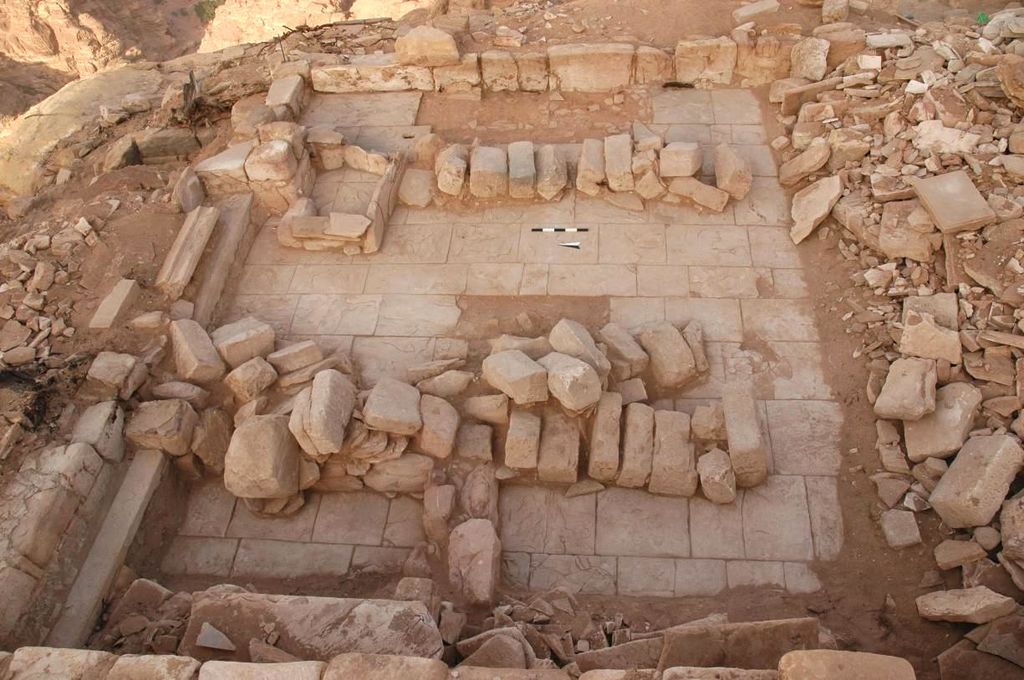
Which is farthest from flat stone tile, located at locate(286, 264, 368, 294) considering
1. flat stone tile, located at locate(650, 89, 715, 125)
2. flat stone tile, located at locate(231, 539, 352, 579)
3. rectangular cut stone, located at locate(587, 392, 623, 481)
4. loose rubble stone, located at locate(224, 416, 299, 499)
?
flat stone tile, located at locate(650, 89, 715, 125)

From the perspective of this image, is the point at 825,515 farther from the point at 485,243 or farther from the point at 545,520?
the point at 485,243

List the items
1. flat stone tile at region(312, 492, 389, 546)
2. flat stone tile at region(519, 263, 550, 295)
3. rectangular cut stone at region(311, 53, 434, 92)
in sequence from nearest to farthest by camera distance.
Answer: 1. flat stone tile at region(312, 492, 389, 546)
2. flat stone tile at region(519, 263, 550, 295)
3. rectangular cut stone at region(311, 53, 434, 92)

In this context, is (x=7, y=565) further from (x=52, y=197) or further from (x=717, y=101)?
(x=717, y=101)

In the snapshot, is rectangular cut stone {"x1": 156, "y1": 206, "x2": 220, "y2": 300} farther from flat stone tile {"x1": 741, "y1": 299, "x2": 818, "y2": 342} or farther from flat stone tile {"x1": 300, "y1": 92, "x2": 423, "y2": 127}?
flat stone tile {"x1": 741, "y1": 299, "x2": 818, "y2": 342}

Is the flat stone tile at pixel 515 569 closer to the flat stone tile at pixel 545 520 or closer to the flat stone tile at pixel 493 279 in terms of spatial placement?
the flat stone tile at pixel 545 520

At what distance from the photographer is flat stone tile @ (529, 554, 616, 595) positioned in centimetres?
578

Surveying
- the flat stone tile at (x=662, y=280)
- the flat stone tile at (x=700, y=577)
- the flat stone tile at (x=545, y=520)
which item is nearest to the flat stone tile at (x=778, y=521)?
the flat stone tile at (x=700, y=577)

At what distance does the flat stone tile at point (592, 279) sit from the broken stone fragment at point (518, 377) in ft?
4.50

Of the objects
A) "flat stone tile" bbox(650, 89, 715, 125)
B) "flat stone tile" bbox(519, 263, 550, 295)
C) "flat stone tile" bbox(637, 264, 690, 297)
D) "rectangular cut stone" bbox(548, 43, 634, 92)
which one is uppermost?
"rectangular cut stone" bbox(548, 43, 634, 92)

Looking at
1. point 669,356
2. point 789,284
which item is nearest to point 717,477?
point 669,356

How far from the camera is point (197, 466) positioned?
6.55 meters

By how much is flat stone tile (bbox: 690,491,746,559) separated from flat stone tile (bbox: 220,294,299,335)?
4.11 metres

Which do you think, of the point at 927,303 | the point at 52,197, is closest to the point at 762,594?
the point at 927,303

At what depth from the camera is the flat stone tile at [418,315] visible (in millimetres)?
7293
